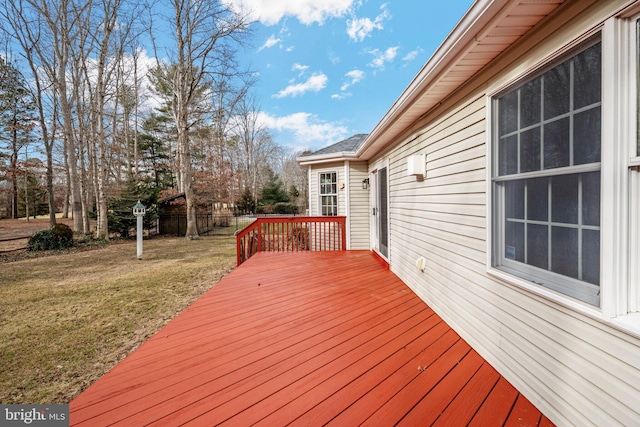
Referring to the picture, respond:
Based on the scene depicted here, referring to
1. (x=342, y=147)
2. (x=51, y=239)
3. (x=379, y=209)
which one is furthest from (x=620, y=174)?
(x=51, y=239)

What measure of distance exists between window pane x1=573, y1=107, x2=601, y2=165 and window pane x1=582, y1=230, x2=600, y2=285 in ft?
1.19

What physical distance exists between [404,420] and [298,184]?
31.1m

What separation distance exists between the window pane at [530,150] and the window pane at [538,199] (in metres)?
0.09

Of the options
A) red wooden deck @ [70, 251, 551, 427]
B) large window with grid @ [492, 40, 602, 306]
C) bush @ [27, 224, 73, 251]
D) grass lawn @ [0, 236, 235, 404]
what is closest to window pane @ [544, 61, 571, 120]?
large window with grid @ [492, 40, 602, 306]

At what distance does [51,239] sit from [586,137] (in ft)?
40.9

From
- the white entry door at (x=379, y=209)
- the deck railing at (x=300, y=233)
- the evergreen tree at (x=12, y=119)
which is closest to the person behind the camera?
the white entry door at (x=379, y=209)

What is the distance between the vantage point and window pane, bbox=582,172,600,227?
49.4 inches

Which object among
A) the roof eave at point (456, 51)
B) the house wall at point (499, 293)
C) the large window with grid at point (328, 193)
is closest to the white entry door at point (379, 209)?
the large window with grid at point (328, 193)

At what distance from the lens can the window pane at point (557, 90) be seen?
4.59ft

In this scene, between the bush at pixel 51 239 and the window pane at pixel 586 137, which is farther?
the bush at pixel 51 239

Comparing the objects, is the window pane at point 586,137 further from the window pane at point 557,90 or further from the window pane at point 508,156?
the window pane at point 508,156

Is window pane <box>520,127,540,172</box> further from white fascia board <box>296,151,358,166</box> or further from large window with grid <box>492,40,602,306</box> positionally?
white fascia board <box>296,151,358,166</box>

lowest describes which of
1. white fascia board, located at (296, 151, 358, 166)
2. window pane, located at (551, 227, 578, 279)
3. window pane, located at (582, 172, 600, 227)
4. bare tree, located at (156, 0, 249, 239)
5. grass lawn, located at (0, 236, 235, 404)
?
grass lawn, located at (0, 236, 235, 404)

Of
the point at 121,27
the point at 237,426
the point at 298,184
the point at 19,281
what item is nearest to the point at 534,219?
the point at 237,426
